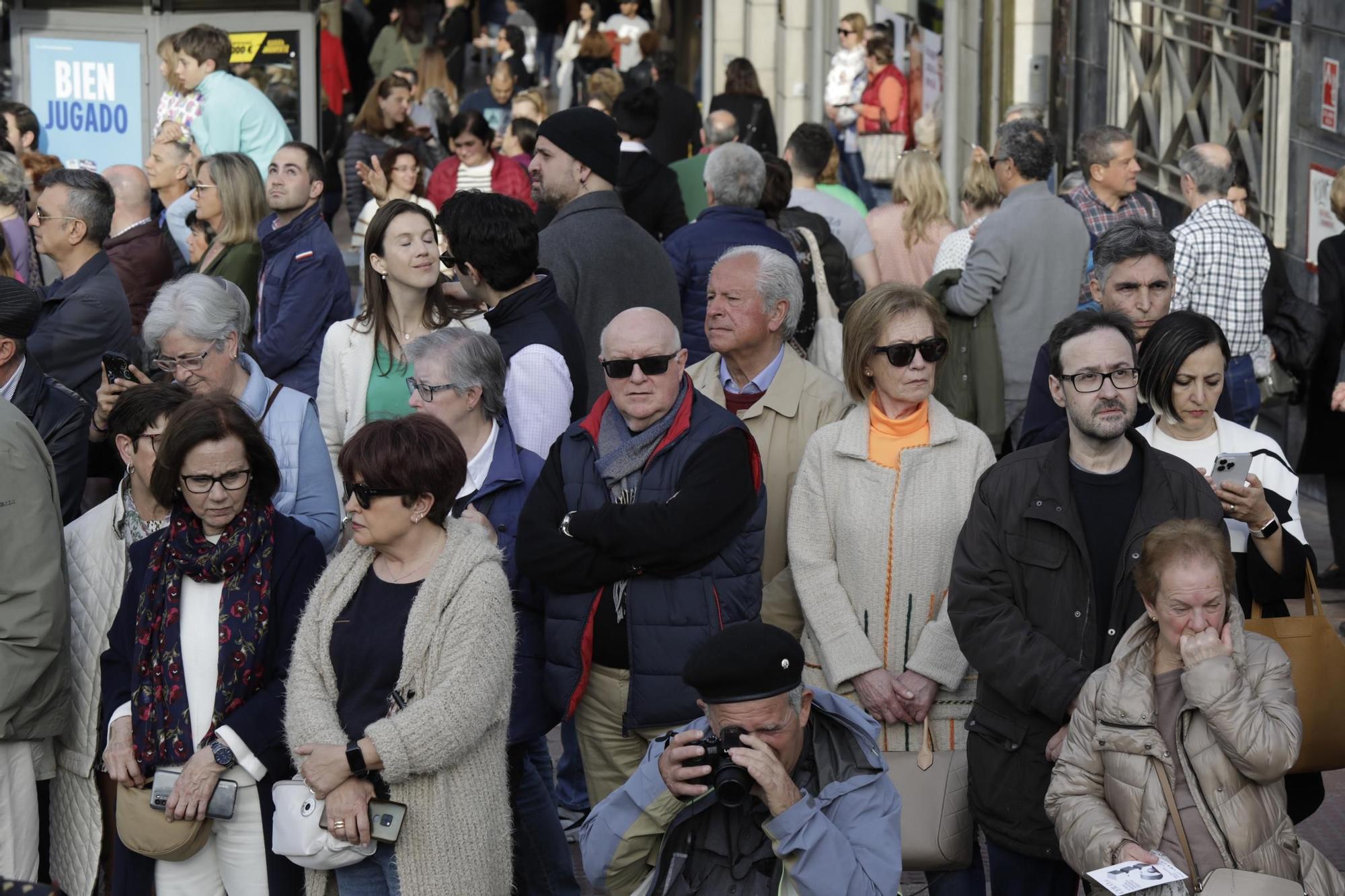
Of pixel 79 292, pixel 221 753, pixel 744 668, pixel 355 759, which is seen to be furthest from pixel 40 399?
pixel 744 668

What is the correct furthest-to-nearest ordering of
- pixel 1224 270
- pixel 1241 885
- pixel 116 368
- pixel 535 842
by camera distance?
pixel 1224 270
pixel 116 368
pixel 535 842
pixel 1241 885

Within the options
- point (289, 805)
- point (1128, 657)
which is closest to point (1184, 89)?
point (1128, 657)

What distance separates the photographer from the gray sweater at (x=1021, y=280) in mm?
7906

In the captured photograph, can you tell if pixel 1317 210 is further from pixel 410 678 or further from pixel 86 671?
pixel 86 671

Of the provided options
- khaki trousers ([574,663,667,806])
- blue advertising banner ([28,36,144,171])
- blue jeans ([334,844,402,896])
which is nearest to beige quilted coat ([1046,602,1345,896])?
khaki trousers ([574,663,667,806])

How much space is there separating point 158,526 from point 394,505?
96 cm

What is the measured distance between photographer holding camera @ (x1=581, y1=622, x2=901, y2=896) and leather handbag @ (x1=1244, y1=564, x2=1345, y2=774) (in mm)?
1469

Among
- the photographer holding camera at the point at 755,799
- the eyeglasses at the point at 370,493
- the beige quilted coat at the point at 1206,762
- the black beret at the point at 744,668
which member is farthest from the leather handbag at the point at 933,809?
the eyeglasses at the point at 370,493

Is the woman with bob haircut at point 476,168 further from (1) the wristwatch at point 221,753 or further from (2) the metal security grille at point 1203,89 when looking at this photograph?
(1) the wristwatch at point 221,753

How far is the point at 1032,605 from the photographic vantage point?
491 cm

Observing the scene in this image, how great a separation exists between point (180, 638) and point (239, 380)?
1185 mm

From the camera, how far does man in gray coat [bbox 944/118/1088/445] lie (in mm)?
7906

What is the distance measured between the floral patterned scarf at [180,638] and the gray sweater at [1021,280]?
3.87 meters

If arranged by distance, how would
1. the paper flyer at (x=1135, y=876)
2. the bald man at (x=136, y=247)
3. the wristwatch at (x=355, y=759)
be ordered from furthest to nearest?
the bald man at (x=136, y=247)
the wristwatch at (x=355, y=759)
the paper flyer at (x=1135, y=876)
